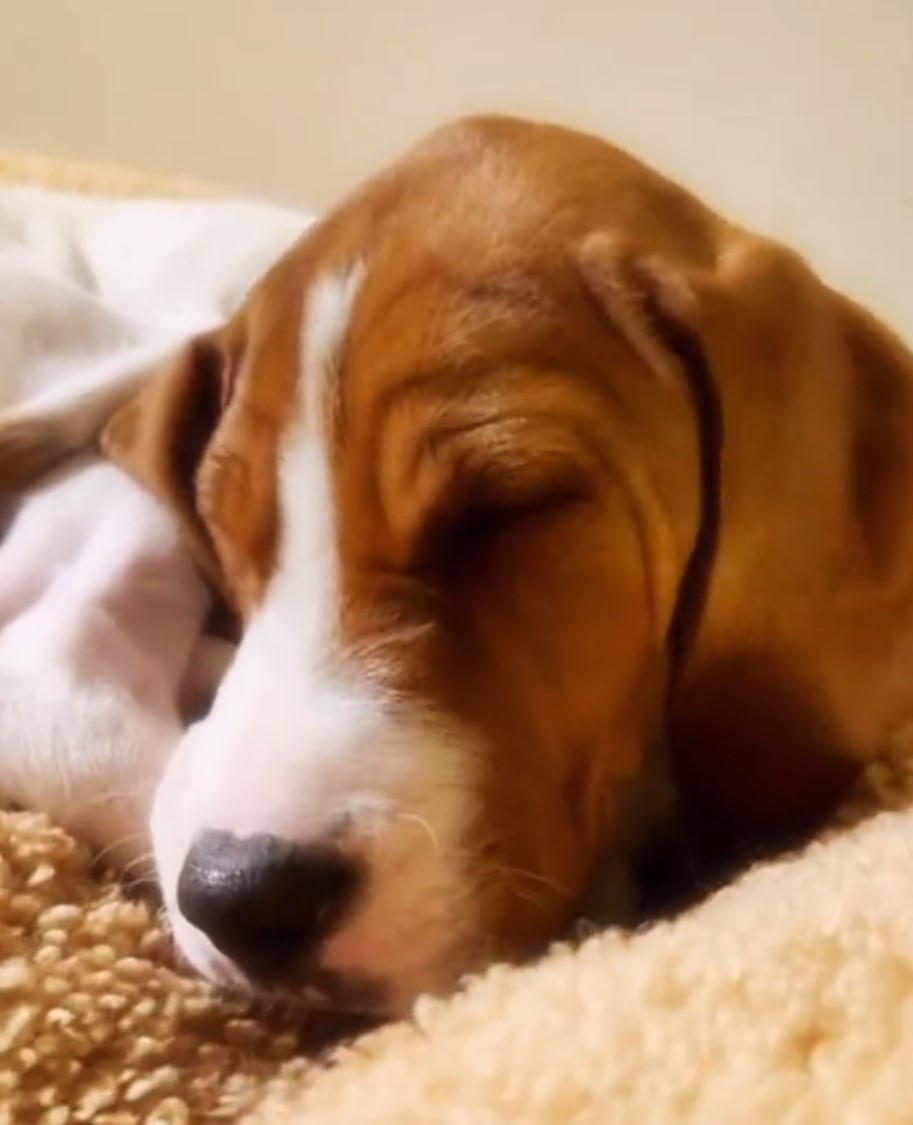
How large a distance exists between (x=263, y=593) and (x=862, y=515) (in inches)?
14.3

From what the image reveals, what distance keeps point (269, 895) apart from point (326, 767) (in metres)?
0.08

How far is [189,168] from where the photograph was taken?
9.95 feet

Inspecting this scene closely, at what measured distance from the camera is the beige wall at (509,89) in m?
2.34

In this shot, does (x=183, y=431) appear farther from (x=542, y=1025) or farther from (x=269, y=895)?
(x=542, y=1025)

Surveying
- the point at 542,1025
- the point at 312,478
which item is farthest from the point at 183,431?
the point at 542,1025

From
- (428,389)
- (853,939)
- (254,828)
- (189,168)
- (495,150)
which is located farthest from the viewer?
(189,168)

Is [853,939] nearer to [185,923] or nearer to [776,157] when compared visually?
[185,923]

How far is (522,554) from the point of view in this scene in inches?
44.3

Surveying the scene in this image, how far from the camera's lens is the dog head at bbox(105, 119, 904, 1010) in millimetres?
1038

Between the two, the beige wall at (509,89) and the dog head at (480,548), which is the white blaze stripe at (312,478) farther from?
the beige wall at (509,89)

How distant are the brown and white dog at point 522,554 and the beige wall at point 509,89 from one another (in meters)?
1.15

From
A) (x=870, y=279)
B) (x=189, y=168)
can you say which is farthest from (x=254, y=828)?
(x=189, y=168)

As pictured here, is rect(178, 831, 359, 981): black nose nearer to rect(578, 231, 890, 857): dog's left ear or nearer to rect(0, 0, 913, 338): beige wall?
rect(578, 231, 890, 857): dog's left ear

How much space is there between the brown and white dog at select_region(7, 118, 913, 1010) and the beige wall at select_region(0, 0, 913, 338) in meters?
1.15
